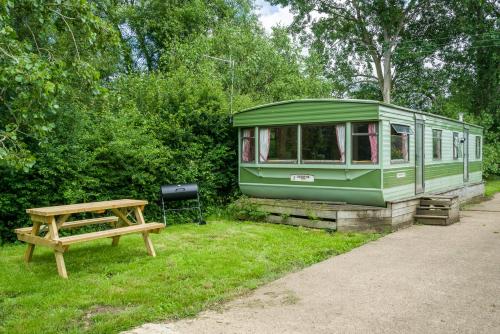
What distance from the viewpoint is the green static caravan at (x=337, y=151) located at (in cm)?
890

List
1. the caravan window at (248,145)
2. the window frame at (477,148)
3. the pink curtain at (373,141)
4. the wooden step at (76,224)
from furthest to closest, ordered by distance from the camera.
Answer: the window frame at (477,148), the caravan window at (248,145), the pink curtain at (373,141), the wooden step at (76,224)

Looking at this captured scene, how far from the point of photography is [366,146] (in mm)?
8961

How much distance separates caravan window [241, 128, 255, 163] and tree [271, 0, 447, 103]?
59.9ft

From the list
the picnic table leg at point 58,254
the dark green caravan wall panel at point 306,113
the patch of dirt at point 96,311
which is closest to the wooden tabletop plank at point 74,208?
the picnic table leg at point 58,254

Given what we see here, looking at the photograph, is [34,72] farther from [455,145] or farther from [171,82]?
[455,145]

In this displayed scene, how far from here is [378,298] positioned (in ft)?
15.4

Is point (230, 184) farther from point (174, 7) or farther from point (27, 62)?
point (174, 7)

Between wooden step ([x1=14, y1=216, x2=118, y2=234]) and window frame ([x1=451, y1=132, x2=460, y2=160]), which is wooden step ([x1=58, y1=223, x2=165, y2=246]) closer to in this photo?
wooden step ([x1=14, y1=216, x2=118, y2=234])

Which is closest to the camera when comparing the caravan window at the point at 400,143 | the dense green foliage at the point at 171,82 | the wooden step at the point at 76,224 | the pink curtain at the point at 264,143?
the wooden step at the point at 76,224

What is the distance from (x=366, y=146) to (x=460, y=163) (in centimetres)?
698

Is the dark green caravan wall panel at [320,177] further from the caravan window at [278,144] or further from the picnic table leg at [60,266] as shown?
the picnic table leg at [60,266]

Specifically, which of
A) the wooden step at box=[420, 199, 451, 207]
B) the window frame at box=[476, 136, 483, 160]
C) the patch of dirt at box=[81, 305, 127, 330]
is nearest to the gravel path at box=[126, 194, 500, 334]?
the patch of dirt at box=[81, 305, 127, 330]

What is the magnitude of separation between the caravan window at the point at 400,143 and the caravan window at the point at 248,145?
3268 mm

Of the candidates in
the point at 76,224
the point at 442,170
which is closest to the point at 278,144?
the point at 76,224
